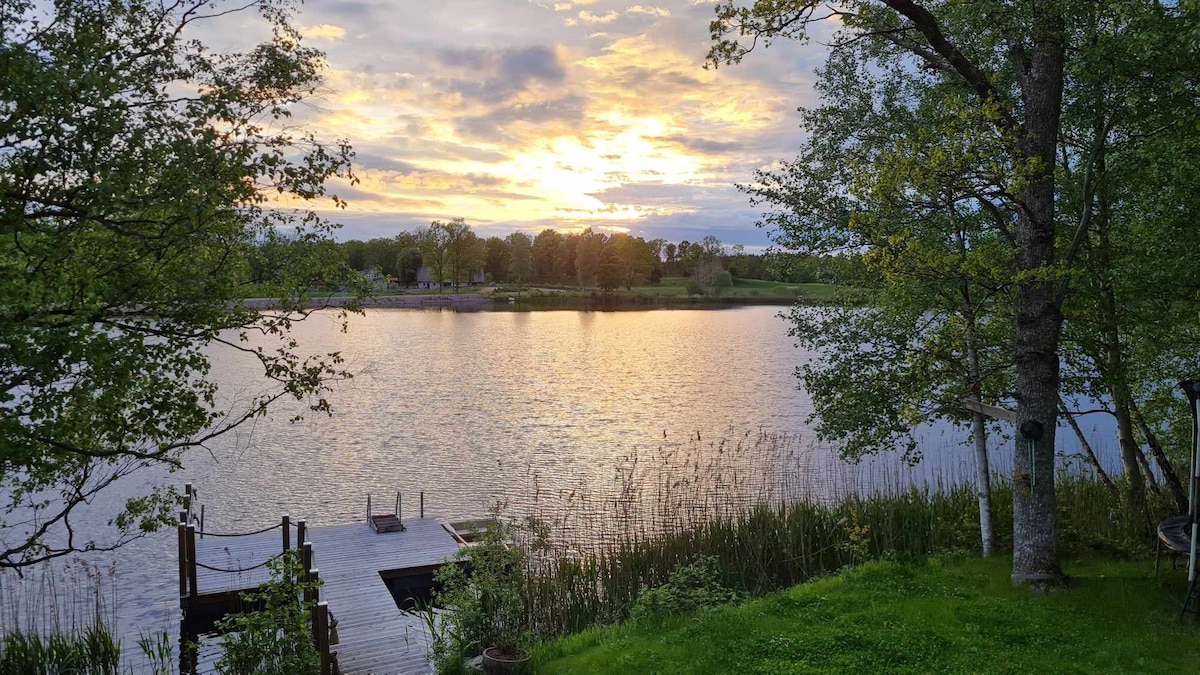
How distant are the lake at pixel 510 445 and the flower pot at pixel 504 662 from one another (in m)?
6.09

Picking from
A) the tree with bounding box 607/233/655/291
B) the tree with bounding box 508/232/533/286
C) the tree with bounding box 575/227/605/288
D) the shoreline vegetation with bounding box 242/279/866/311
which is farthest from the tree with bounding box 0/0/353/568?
the tree with bounding box 508/232/533/286

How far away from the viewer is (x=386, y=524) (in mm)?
15266

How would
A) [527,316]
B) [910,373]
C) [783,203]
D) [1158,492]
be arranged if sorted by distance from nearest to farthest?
[910,373], [1158,492], [783,203], [527,316]

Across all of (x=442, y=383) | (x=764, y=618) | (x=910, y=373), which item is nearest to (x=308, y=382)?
(x=764, y=618)

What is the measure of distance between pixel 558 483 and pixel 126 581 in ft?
30.2

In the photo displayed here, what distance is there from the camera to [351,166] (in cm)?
750

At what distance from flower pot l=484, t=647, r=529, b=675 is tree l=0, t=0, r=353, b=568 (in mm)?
3508

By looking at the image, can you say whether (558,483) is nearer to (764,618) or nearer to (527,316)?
(764,618)

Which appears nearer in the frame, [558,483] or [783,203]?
[783,203]

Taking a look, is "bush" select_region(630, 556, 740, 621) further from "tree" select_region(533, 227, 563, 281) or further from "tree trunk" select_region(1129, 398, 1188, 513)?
"tree" select_region(533, 227, 563, 281)

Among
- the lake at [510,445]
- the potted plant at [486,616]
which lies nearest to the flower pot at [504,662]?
the potted plant at [486,616]

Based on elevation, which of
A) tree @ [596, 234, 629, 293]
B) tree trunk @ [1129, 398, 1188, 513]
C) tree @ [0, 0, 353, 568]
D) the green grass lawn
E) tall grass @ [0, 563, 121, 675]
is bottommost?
tall grass @ [0, 563, 121, 675]

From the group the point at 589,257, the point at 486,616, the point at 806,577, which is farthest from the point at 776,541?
the point at 589,257

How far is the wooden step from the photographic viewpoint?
1521 cm
